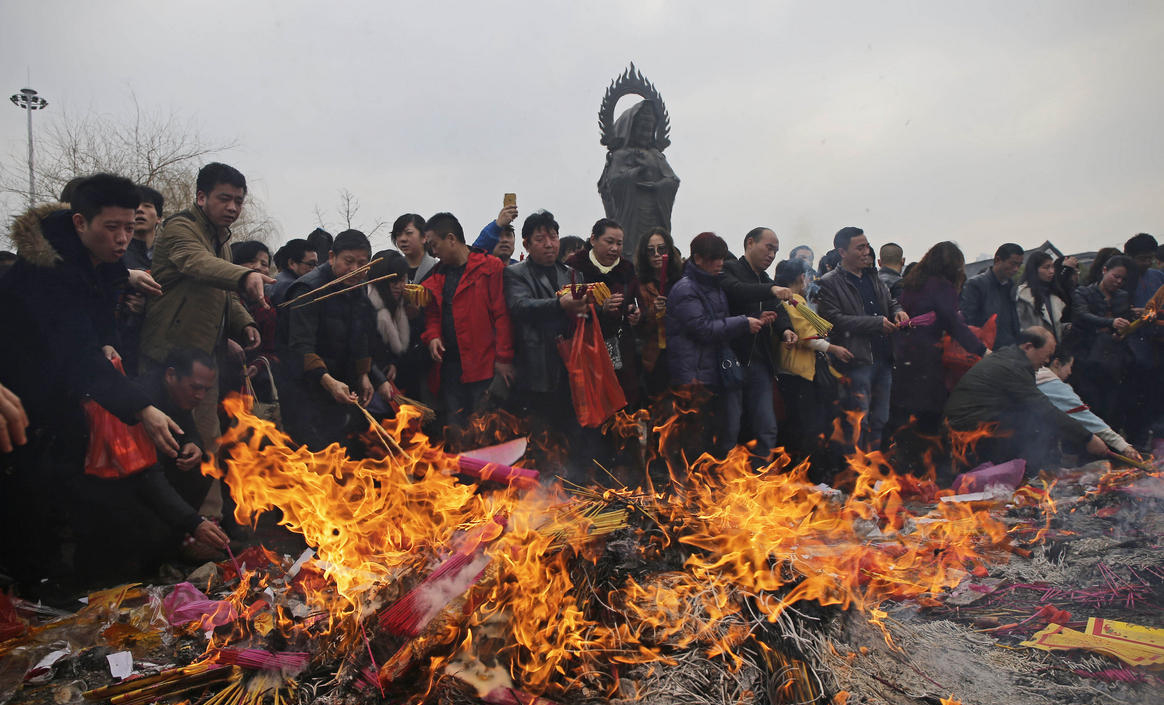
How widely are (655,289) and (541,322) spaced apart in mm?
1172

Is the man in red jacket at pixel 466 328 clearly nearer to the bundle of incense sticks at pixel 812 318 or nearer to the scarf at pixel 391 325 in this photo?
the scarf at pixel 391 325

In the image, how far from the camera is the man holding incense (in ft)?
17.2

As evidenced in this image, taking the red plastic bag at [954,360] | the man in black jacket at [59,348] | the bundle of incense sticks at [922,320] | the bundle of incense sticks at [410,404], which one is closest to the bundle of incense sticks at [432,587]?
the man in black jacket at [59,348]

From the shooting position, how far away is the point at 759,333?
6.21m

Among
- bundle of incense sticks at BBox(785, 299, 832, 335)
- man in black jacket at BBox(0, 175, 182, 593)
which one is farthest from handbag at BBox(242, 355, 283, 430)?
bundle of incense sticks at BBox(785, 299, 832, 335)

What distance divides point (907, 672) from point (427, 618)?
2.06 m

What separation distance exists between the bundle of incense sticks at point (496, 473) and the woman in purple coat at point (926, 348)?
4.96m

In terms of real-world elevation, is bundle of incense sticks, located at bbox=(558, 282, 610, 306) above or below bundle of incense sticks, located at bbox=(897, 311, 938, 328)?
above

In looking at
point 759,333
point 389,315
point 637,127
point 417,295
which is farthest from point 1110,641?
point 637,127

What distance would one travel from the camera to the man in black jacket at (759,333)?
6066mm

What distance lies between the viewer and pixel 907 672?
116 inches

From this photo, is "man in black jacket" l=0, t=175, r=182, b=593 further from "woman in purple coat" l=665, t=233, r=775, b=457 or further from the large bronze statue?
the large bronze statue

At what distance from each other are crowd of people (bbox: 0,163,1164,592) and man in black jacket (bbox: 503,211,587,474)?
0.07ft

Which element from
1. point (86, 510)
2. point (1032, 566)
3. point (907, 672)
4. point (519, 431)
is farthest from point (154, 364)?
point (1032, 566)
